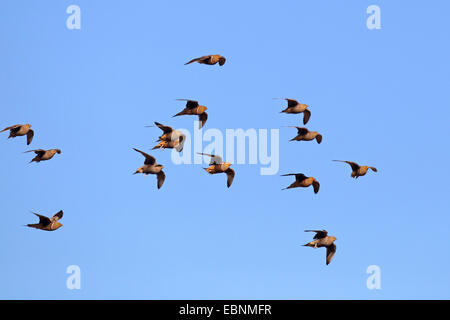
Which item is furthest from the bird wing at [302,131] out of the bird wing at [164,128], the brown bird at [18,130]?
the brown bird at [18,130]

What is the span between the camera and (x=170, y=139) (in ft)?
151

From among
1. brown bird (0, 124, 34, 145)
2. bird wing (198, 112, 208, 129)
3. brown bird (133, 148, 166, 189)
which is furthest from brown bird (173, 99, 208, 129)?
brown bird (0, 124, 34, 145)

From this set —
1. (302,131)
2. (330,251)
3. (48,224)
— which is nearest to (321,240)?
(330,251)

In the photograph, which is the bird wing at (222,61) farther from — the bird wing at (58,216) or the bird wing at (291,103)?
the bird wing at (58,216)

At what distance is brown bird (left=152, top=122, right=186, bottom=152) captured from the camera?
1812 inches

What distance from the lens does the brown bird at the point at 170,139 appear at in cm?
4603

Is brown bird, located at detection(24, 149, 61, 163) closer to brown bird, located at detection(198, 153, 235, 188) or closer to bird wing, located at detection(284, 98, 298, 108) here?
brown bird, located at detection(198, 153, 235, 188)

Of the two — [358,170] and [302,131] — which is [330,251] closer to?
[358,170]

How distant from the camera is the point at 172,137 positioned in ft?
152

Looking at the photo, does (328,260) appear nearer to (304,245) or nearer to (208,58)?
(304,245)

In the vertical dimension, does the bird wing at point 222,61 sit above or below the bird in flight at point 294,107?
above
